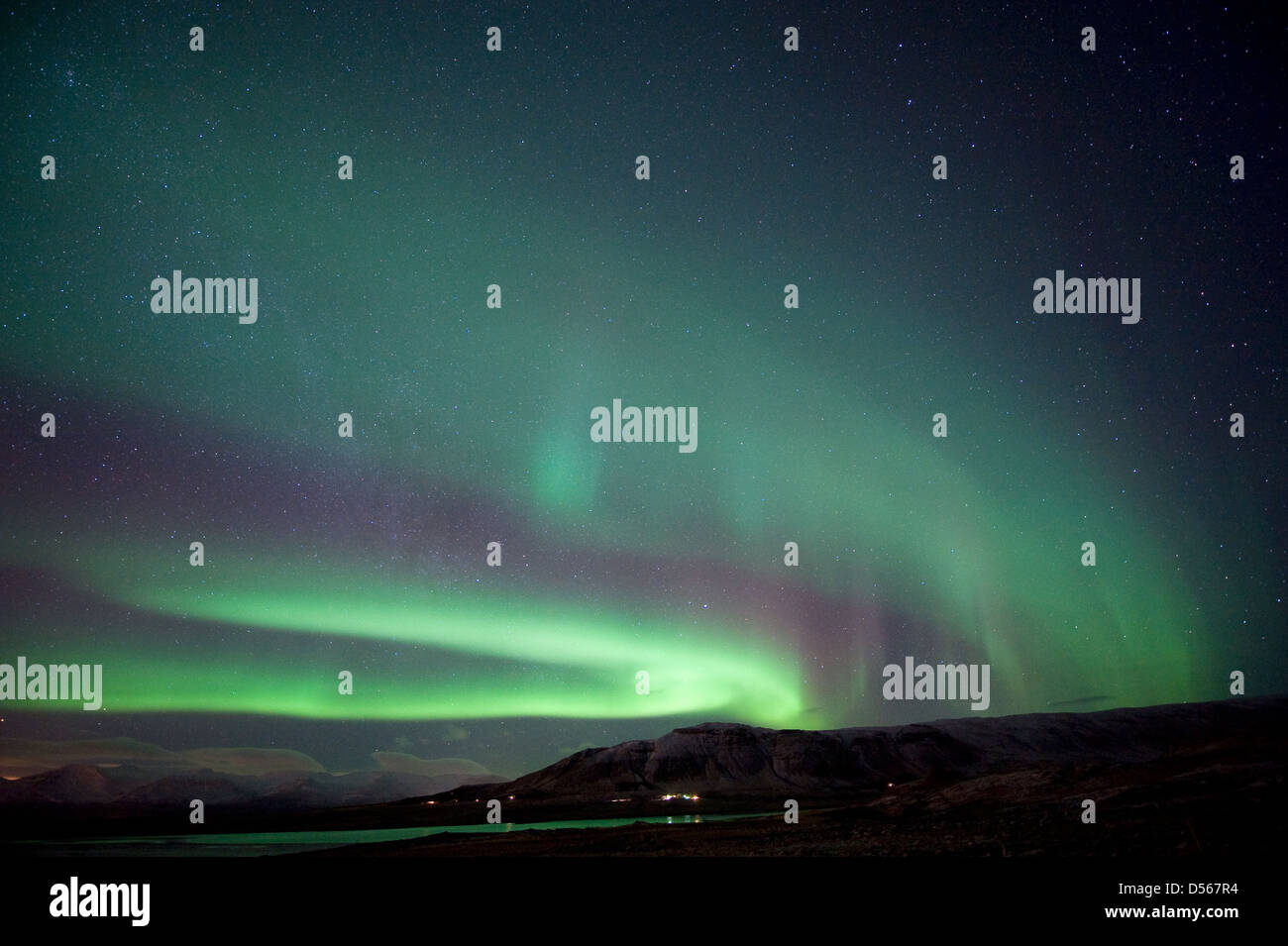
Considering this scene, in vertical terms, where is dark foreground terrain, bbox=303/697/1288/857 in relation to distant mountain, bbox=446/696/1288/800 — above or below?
above

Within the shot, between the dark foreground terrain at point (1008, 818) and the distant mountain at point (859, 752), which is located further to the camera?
the distant mountain at point (859, 752)

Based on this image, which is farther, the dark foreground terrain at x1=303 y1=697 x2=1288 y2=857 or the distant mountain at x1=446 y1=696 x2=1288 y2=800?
the distant mountain at x1=446 y1=696 x2=1288 y2=800

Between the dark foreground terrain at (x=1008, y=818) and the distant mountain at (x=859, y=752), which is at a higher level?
the dark foreground terrain at (x=1008, y=818)

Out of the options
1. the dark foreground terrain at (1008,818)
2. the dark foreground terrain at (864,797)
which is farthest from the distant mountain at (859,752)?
the dark foreground terrain at (1008,818)

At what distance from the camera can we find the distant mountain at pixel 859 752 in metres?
151

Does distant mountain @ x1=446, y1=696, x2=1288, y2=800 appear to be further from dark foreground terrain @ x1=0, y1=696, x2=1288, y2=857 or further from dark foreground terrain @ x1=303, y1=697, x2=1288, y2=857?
dark foreground terrain @ x1=303, y1=697, x2=1288, y2=857

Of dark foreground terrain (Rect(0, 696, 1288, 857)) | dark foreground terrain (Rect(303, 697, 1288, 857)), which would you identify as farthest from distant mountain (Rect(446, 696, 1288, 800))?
dark foreground terrain (Rect(303, 697, 1288, 857))

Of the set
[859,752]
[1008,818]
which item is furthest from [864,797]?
[1008,818]

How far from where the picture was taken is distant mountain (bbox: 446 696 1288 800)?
497 ft

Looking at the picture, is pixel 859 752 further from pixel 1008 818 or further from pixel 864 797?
pixel 1008 818

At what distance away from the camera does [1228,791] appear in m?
39.8

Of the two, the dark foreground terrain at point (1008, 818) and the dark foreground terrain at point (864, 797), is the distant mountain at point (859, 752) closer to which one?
the dark foreground terrain at point (864, 797)
